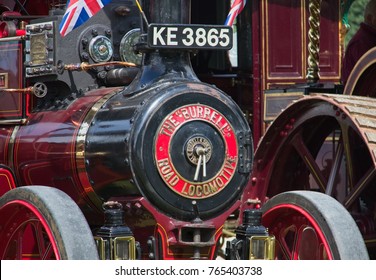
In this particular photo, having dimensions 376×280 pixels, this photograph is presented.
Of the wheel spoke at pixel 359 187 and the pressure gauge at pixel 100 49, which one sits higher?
the pressure gauge at pixel 100 49

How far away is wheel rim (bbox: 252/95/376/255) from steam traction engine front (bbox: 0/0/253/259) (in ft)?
2.76

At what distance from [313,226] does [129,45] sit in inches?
63.9

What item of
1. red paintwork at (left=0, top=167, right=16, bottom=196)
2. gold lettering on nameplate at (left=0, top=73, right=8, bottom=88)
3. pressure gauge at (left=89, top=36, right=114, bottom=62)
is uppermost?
pressure gauge at (left=89, top=36, right=114, bottom=62)

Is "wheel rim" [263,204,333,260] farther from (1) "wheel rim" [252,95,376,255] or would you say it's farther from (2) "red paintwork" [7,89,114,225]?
(2) "red paintwork" [7,89,114,225]

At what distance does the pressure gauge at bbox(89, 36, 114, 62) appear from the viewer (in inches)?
313

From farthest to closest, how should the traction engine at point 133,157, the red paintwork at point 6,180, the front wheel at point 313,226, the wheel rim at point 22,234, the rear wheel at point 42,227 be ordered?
the red paintwork at point 6,180, the wheel rim at point 22,234, the traction engine at point 133,157, the front wheel at point 313,226, the rear wheel at point 42,227

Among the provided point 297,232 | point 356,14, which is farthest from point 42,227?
point 356,14

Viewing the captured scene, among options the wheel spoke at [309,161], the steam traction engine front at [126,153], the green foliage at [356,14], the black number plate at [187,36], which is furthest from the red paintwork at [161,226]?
the green foliage at [356,14]

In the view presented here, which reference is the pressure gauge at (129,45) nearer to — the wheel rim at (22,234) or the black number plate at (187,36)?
the black number plate at (187,36)

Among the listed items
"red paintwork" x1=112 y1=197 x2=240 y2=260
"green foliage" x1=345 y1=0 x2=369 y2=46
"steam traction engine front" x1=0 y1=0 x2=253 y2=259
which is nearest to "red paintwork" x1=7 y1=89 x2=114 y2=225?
"steam traction engine front" x1=0 y1=0 x2=253 y2=259

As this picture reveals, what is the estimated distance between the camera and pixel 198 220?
7.28 meters

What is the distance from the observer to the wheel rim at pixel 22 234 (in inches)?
285
